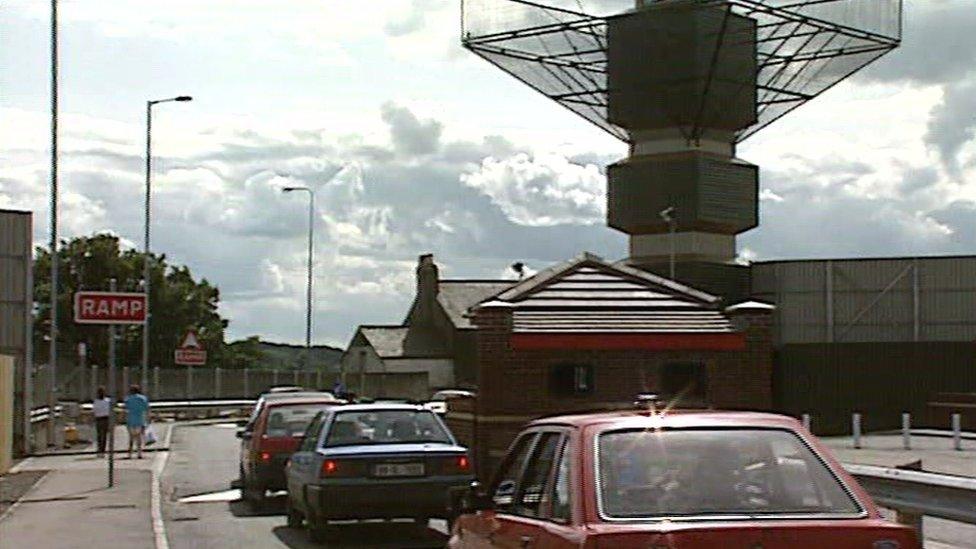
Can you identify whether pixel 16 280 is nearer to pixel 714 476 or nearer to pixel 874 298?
pixel 714 476

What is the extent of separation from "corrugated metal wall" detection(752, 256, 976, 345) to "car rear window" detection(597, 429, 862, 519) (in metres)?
65.9

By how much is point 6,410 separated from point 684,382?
Answer: 15063mm

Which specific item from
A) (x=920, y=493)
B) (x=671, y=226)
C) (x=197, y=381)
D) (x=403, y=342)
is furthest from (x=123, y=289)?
(x=920, y=493)

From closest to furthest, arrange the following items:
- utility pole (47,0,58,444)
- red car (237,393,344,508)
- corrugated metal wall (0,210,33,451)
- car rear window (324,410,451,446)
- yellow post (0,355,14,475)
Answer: car rear window (324,410,451,446)
red car (237,393,344,508)
yellow post (0,355,14,475)
utility pole (47,0,58,444)
corrugated metal wall (0,210,33,451)

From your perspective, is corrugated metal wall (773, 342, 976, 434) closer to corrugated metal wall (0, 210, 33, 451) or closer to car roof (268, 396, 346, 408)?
corrugated metal wall (0, 210, 33, 451)

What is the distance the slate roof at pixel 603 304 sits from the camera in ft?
77.3

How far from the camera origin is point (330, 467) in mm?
16703

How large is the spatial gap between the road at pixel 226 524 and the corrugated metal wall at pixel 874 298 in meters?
45.1

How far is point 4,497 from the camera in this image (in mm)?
24344

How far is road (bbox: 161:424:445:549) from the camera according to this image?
17.4 meters

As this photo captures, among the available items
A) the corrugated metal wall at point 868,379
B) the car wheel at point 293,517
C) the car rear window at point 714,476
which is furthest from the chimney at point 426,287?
the car rear window at point 714,476

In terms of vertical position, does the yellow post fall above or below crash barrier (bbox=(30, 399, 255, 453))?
above

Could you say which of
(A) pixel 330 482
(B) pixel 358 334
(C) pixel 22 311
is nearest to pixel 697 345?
(A) pixel 330 482

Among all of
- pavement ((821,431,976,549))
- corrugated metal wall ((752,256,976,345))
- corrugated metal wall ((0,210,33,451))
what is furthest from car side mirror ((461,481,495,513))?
corrugated metal wall ((752,256,976,345))
